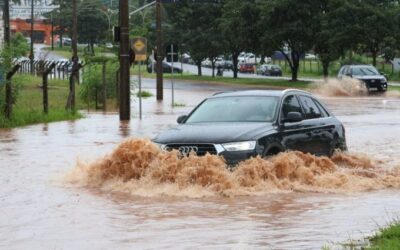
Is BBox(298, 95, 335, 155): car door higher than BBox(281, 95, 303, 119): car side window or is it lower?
lower

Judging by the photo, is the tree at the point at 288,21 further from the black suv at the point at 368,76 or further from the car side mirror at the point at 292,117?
the car side mirror at the point at 292,117

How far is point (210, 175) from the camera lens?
1280cm

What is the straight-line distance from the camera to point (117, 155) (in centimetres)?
1412

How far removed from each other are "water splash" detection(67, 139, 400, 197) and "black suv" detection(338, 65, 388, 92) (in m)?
37.1

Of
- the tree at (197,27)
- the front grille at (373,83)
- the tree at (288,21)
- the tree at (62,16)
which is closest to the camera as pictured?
the front grille at (373,83)

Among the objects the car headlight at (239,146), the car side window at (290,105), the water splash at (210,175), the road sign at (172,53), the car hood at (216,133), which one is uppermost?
the road sign at (172,53)

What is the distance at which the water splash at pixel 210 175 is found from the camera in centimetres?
1290

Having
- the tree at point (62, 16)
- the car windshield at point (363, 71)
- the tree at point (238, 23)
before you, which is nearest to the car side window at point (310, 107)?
the car windshield at point (363, 71)

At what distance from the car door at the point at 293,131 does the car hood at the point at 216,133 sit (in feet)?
1.16

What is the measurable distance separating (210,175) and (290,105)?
274cm

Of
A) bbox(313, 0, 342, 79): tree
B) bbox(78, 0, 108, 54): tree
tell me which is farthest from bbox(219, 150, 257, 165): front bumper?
bbox(78, 0, 108, 54): tree

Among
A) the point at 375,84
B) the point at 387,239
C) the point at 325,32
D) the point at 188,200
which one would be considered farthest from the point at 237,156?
the point at 325,32

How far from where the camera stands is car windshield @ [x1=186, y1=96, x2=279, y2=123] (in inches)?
566

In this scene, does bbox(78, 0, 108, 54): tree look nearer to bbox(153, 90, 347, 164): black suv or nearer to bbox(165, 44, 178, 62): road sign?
bbox(165, 44, 178, 62): road sign
